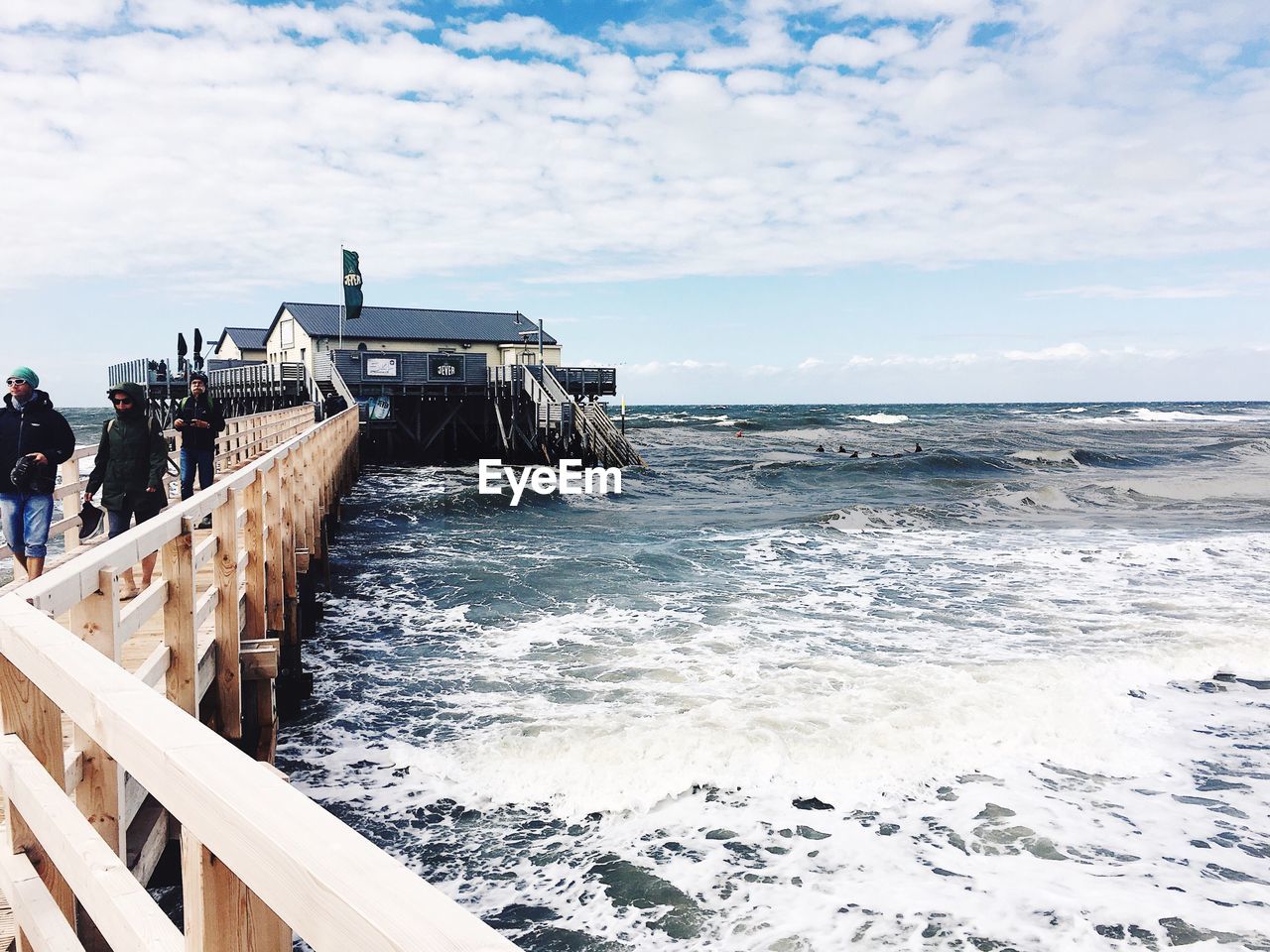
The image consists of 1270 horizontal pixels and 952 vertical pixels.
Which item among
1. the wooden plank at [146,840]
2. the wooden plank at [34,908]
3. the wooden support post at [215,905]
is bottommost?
the wooden plank at [146,840]

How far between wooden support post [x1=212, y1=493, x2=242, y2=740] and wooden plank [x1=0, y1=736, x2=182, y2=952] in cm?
285

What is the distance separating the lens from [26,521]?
267 inches

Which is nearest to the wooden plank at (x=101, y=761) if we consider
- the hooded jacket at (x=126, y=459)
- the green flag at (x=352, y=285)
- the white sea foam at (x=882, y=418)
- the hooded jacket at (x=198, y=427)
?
the hooded jacket at (x=126, y=459)

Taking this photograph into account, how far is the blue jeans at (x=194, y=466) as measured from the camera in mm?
10414

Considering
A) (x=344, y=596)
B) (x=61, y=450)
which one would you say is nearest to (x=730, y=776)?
(x=61, y=450)

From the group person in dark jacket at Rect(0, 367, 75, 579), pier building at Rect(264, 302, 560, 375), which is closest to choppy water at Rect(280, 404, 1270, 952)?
person in dark jacket at Rect(0, 367, 75, 579)

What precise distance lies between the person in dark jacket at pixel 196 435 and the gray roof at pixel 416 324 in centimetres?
3259

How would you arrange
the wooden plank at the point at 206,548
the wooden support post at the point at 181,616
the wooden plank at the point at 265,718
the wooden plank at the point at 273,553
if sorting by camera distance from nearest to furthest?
the wooden support post at the point at 181,616 → the wooden plank at the point at 206,548 → the wooden plank at the point at 265,718 → the wooden plank at the point at 273,553

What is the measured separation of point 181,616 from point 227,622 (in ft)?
4.46

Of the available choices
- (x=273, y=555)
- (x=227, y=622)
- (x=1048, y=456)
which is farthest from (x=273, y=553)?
(x=1048, y=456)

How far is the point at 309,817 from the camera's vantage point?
1.08 meters

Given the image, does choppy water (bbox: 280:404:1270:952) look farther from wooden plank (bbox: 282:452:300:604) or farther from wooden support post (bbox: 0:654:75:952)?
wooden support post (bbox: 0:654:75:952)

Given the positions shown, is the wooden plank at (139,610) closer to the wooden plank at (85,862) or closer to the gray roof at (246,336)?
the wooden plank at (85,862)

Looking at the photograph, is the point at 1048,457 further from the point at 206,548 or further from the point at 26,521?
the point at 206,548
